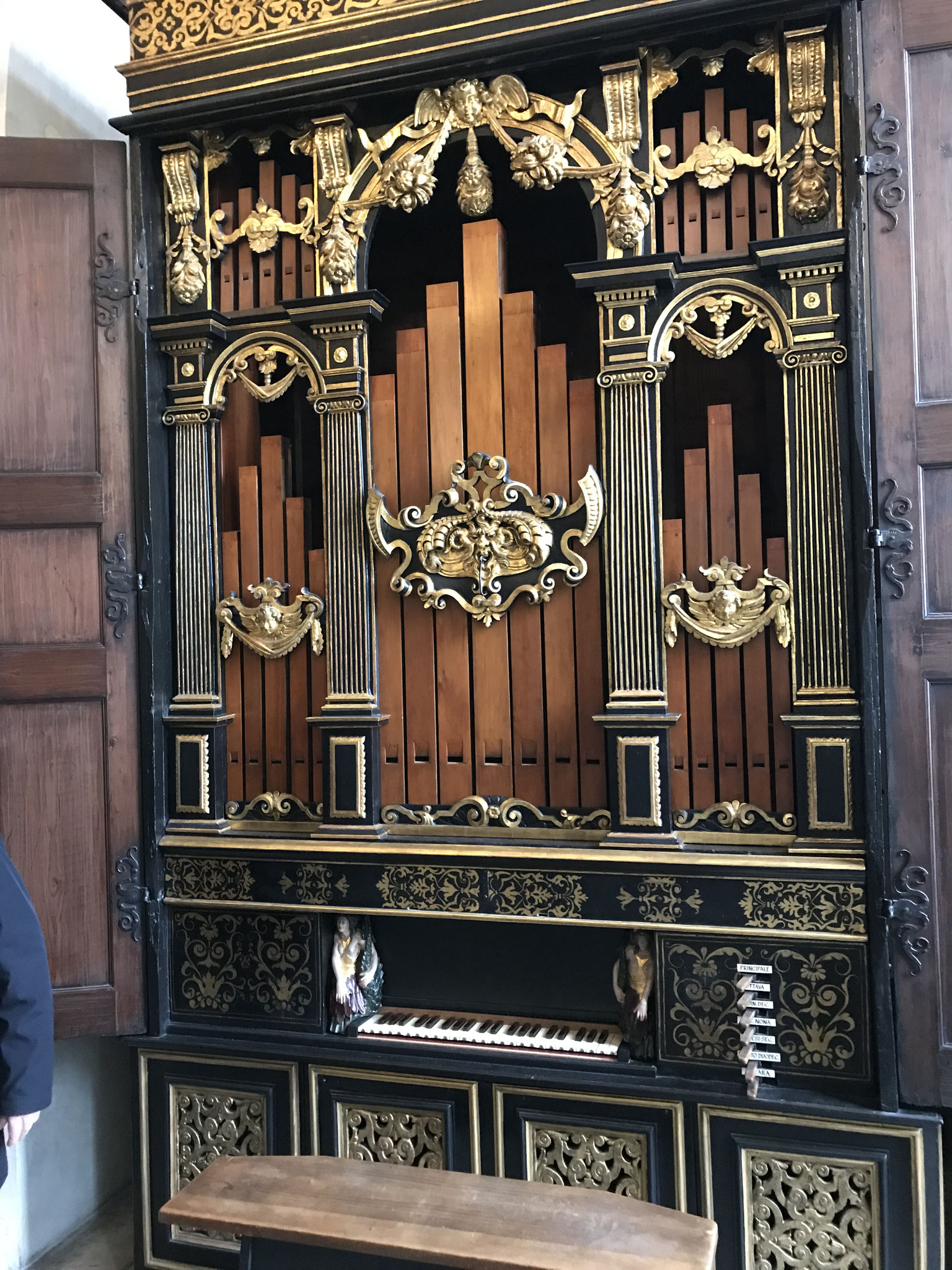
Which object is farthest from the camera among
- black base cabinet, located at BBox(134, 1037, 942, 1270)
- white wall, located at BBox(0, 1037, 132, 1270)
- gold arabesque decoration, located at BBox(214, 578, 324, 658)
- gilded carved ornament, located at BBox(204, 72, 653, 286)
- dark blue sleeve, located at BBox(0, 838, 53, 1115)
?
white wall, located at BBox(0, 1037, 132, 1270)

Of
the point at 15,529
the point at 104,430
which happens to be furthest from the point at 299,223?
the point at 15,529

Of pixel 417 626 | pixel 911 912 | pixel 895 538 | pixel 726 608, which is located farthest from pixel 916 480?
pixel 417 626

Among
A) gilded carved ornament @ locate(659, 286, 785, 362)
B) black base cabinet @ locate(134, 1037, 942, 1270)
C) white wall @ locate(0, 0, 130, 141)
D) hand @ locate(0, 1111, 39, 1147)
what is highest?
white wall @ locate(0, 0, 130, 141)

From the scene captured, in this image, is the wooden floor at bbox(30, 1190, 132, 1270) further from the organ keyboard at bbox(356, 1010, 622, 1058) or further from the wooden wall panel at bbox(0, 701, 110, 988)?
the organ keyboard at bbox(356, 1010, 622, 1058)

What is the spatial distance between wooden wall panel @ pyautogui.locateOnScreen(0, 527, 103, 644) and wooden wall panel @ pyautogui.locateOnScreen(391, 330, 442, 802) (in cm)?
103

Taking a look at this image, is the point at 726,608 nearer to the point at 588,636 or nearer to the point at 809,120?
the point at 588,636

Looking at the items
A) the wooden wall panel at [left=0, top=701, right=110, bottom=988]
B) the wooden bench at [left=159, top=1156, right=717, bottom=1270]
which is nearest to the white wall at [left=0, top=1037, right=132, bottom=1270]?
the wooden wall panel at [left=0, top=701, right=110, bottom=988]

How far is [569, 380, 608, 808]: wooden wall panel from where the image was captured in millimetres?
3086

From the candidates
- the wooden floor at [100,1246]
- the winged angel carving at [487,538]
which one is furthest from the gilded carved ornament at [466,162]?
the wooden floor at [100,1246]

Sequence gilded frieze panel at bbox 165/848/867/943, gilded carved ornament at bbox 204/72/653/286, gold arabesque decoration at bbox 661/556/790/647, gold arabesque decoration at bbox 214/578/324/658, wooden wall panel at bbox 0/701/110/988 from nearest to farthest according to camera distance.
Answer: gilded frieze panel at bbox 165/848/867/943, gold arabesque decoration at bbox 661/556/790/647, gilded carved ornament at bbox 204/72/653/286, wooden wall panel at bbox 0/701/110/988, gold arabesque decoration at bbox 214/578/324/658

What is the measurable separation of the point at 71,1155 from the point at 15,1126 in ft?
5.80

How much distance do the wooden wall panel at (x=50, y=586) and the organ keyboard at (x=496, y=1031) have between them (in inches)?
63.0

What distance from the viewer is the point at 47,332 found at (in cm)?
327

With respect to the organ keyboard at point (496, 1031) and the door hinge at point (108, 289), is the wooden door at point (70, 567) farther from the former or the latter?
the organ keyboard at point (496, 1031)
